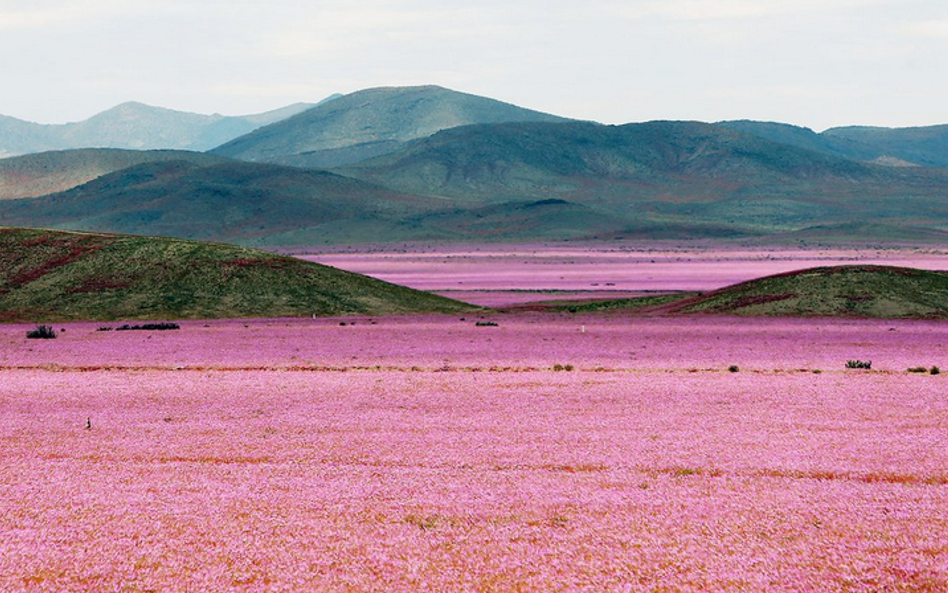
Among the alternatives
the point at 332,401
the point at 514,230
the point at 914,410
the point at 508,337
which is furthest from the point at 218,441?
the point at 514,230

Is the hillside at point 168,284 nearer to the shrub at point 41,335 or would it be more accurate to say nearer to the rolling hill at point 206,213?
the shrub at point 41,335

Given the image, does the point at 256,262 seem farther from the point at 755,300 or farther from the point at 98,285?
the point at 755,300

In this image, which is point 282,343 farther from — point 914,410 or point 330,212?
point 330,212

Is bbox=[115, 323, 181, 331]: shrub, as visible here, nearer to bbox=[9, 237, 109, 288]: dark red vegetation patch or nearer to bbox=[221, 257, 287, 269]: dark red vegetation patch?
bbox=[221, 257, 287, 269]: dark red vegetation patch

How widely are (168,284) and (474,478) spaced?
46.9 m

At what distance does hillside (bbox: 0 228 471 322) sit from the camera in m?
56.6

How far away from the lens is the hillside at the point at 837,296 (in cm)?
5131

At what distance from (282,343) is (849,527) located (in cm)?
2956

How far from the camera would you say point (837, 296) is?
53.4 m

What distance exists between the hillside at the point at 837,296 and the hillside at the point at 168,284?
15369 millimetres

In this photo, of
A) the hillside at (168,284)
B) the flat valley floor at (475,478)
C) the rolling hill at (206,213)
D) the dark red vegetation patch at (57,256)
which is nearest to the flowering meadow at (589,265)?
the hillside at (168,284)

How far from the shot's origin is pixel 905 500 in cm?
1483

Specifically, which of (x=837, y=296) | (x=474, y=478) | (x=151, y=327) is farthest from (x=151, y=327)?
(x=474, y=478)

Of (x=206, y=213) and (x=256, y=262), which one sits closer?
(x=256, y=262)
